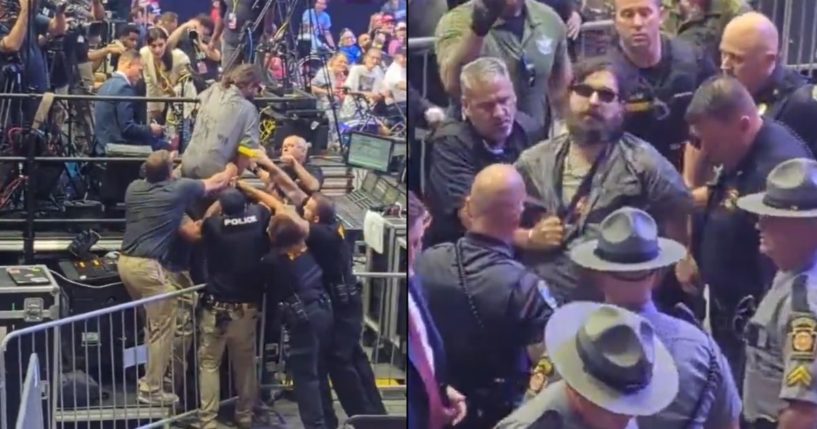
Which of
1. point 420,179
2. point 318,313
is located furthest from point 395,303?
point 420,179

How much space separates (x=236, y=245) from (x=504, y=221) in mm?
718

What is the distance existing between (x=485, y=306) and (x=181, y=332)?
836 mm

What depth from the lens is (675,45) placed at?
2137 millimetres

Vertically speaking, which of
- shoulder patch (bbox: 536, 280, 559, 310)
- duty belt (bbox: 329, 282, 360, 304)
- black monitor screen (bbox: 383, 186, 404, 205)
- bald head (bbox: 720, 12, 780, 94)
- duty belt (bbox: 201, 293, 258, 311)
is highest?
bald head (bbox: 720, 12, 780, 94)

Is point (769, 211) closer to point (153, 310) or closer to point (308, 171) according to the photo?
point (308, 171)

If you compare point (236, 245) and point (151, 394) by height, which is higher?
point (236, 245)

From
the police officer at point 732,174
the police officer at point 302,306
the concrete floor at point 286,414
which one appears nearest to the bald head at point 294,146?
the police officer at point 302,306

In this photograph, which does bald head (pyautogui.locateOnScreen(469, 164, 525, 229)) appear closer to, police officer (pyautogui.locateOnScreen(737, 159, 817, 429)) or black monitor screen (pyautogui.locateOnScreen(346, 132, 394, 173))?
black monitor screen (pyautogui.locateOnScreen(346, 132, 394, 173))

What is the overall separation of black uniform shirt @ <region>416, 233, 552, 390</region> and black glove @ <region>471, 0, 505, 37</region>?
0.46 m

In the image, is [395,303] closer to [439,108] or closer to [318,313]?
[318,313]

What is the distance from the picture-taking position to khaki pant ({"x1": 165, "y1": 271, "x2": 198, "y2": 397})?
2.49m

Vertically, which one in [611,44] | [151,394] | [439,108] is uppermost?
[611,44]

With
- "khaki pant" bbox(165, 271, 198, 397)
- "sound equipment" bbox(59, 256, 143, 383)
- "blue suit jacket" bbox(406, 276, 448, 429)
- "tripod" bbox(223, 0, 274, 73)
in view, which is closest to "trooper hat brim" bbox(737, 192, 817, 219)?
"blue suit jacket" bbox(406, 276, 448, 429)

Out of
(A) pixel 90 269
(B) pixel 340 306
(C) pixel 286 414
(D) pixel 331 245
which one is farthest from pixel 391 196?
(A) pixel 90 269
